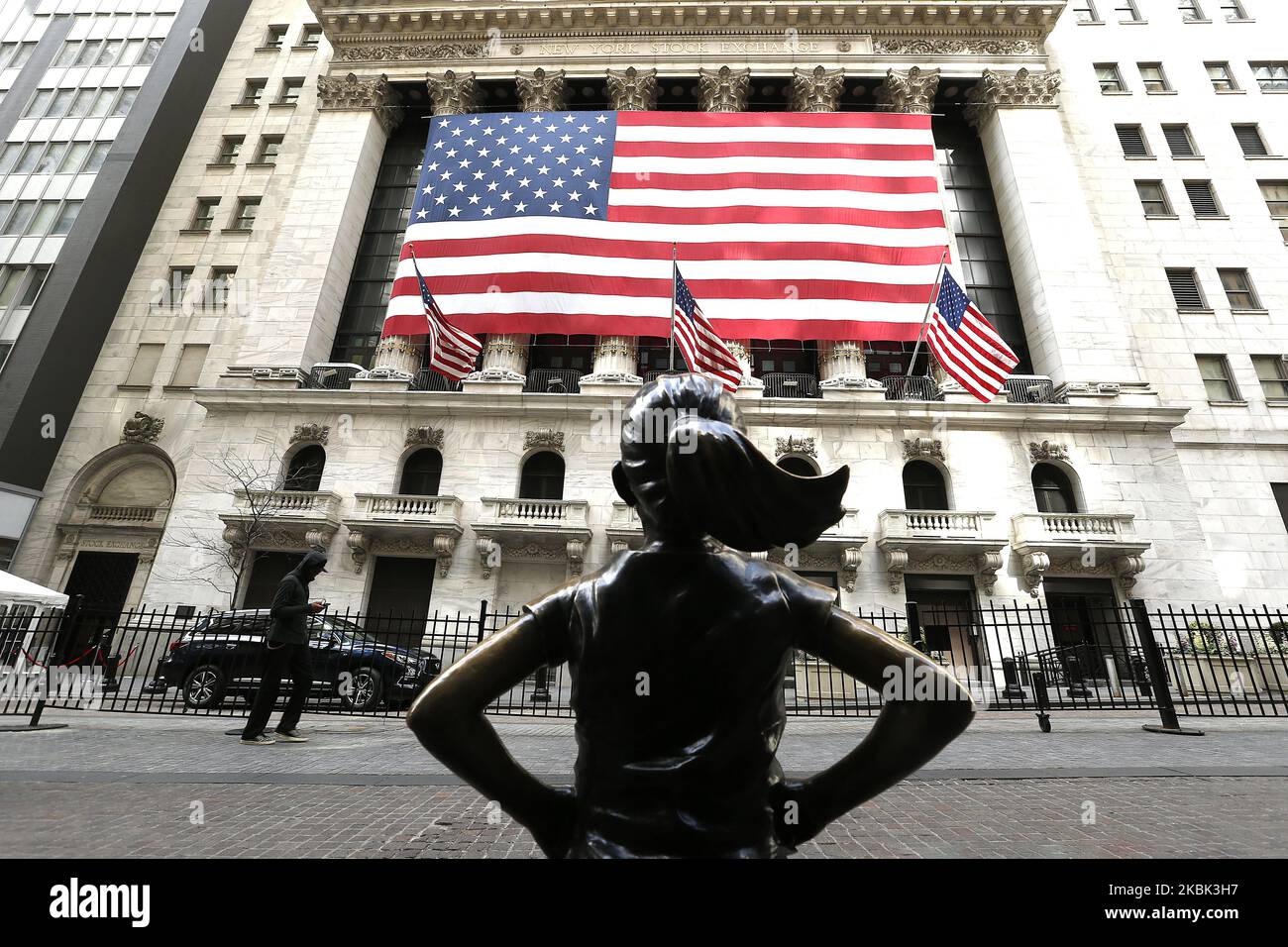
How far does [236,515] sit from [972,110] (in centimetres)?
3278

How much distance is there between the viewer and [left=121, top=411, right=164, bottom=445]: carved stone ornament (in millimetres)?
21953

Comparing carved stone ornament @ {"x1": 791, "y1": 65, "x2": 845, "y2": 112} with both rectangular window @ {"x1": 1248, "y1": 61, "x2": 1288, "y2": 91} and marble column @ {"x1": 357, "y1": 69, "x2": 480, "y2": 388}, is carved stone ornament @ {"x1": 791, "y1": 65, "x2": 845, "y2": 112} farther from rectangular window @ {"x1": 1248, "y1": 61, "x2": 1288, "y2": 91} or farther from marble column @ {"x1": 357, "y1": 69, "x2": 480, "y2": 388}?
rectangular window @ {"x1": 1248, "y1": 61, "x2": 1288, "y2": 91}

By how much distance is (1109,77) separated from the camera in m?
25.6

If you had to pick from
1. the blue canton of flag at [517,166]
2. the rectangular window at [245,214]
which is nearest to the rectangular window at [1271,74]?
the blue canton of flag at [517,166]

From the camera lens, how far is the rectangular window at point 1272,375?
2061 cm

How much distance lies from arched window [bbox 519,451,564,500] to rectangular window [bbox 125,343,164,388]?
53.0 ft

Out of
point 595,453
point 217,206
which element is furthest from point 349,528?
point 217,206

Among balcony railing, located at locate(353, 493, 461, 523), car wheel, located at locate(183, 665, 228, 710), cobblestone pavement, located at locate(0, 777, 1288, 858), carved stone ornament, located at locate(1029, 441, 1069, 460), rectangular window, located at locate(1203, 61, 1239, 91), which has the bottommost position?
cobblestone pavement, located at locate(0, 777, 1288, 858)

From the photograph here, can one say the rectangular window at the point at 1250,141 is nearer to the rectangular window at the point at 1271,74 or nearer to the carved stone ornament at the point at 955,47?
the rectangular window at the point at 1271,74

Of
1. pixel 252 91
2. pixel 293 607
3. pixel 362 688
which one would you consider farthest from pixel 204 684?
pixel 252 91

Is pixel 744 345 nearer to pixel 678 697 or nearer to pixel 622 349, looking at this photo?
pixel 622 349

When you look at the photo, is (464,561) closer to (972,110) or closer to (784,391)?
(784,391)

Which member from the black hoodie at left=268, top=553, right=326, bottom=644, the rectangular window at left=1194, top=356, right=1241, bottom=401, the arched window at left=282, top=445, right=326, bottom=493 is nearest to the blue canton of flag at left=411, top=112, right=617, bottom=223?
the arched window at left=282, top=445, right=326, bottom=493

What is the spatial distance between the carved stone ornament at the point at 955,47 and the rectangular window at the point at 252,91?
2893 cm
